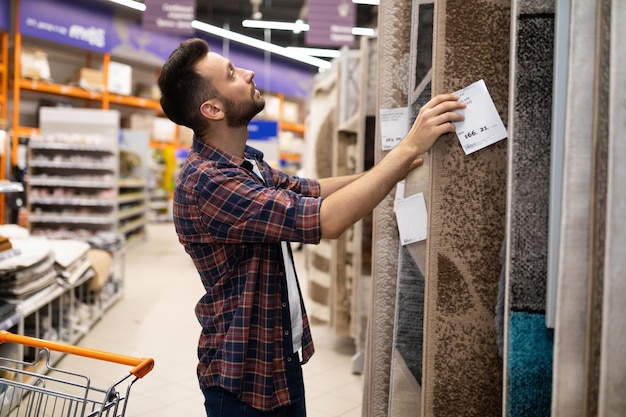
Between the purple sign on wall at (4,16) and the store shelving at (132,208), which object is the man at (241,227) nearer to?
the store shelving at (132,208)

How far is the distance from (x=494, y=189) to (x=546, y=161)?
190 millimetres

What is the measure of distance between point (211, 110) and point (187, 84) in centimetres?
10

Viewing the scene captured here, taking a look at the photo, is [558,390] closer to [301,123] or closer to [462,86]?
[462,86]

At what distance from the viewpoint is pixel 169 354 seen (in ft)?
14.0

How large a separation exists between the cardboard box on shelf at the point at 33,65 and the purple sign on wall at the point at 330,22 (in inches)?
173

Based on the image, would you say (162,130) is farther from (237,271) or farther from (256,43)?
(237,271)

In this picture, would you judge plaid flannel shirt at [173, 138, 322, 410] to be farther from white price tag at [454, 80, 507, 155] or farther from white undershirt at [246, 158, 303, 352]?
white price tag at [454, 80, 507, 155]

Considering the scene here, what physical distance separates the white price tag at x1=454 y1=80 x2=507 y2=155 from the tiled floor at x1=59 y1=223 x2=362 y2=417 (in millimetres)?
2288

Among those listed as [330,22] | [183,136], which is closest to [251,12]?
[183,136]

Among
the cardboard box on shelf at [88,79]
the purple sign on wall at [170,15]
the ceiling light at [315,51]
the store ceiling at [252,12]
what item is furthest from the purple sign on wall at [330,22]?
the ceiling light at [315,51]

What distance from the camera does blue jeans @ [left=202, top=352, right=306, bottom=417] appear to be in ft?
5.31

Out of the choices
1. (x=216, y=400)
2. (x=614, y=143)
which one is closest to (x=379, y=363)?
(x=216, y=400)

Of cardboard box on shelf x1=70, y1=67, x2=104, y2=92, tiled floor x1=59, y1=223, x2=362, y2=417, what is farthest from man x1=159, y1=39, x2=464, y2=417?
cardboard box on shelf x1=70, y1=67, x2=104, y2=92

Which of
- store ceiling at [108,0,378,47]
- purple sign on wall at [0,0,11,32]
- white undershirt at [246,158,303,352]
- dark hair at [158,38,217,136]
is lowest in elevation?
white undershirt at [246,158,303,352]
